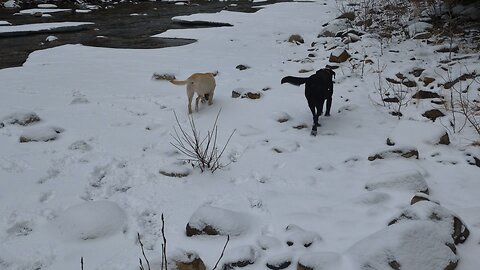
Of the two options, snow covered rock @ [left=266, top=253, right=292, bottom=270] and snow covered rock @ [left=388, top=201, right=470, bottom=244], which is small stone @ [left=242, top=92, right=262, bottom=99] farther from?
snow covered rock @ [left=266, top=253, right=292, bottom=270]

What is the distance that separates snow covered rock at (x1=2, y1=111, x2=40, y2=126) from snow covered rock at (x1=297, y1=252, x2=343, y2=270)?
4010 mm

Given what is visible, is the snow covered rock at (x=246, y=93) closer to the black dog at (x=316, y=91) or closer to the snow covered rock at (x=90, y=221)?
the black dog at (x=316, y=91)

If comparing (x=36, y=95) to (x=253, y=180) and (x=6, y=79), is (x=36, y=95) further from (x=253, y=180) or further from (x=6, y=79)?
(x=253, y=180)

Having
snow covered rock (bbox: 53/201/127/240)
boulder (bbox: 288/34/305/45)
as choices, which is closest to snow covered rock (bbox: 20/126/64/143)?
snow covered rock (bbox: 53/201/127/240)

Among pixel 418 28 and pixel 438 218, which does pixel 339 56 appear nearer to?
pixel 418 28

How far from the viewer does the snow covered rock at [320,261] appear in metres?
2.45

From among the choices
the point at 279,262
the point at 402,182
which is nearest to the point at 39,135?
the point at 279,262

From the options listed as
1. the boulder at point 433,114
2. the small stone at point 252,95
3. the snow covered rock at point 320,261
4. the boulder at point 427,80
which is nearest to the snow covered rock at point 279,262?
the snow covered rock at point 320,261

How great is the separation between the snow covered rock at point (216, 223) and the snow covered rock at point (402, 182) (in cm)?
120

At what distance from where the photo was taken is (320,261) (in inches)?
97.5

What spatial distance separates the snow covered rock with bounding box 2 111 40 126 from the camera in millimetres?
4992

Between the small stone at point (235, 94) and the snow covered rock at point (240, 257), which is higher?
the small stone at point (235, 94)

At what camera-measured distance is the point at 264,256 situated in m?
2.76

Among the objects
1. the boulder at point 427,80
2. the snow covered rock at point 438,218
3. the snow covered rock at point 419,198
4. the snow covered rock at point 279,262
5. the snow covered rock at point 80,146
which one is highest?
the boulder at point 427,80
